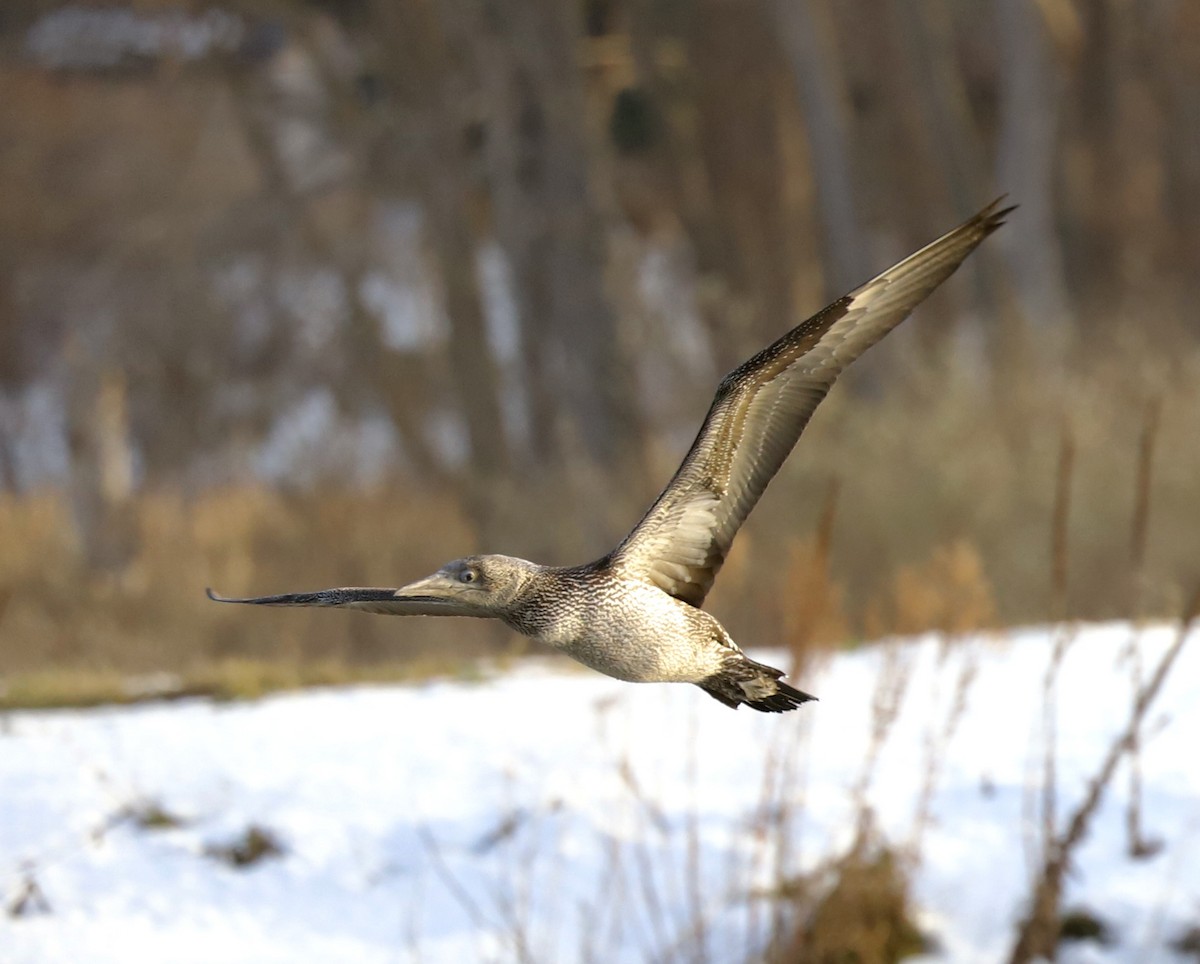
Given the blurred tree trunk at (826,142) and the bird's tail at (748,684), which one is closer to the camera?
the bird's tail at (748,684)

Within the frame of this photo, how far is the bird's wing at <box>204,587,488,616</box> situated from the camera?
158 cm

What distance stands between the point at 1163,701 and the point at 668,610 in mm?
4463

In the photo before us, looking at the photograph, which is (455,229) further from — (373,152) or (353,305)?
(353,305)

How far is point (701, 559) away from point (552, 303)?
10.4m

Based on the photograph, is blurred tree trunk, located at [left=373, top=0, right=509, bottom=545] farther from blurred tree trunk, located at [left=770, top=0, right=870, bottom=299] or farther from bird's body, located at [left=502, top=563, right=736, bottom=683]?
bird's body, located at [left=502, top=563, right=736, bottom=683]

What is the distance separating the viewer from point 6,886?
5.10 metres

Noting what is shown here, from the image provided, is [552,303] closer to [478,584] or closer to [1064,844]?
[1064,844]

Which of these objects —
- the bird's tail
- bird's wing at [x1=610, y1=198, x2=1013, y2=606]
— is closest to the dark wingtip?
the bird's tail

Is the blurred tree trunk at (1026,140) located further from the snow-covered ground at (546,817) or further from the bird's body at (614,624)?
the bird's body at (614,624)

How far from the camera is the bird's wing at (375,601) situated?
1.58 metres

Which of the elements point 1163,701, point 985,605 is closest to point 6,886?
point 985,605

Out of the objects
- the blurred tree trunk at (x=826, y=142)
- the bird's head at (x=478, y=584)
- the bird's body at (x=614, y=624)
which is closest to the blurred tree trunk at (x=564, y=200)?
the blurred tree trunk at (x=826, y=142)

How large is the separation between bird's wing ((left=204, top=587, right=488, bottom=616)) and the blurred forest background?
6.16 feet

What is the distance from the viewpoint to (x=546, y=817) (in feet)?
17.8
